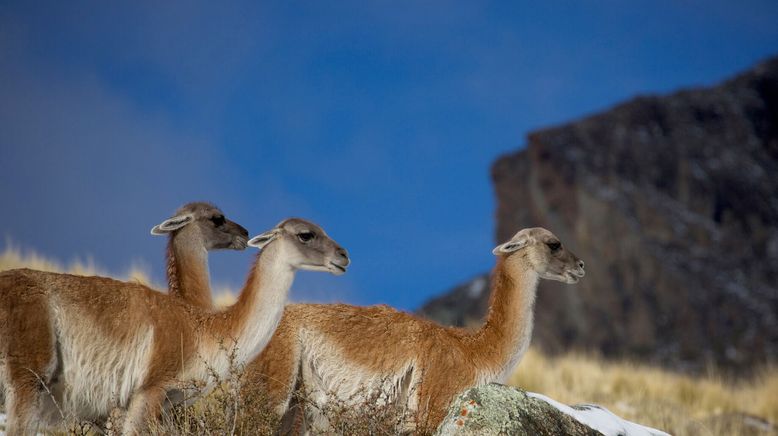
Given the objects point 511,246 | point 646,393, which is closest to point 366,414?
point 511,246

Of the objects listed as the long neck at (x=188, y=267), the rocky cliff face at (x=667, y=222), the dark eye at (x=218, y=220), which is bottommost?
the long neck at (x=188, y=267)

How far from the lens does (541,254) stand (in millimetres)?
7805

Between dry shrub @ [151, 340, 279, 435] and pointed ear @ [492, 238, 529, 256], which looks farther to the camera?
pointed ear @ [492, 238, 529, 256]

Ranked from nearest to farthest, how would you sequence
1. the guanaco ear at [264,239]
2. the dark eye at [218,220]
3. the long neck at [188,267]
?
the guanaco ear at [264,239] → the long neck at [188,267] → the dark eye at [218,220]

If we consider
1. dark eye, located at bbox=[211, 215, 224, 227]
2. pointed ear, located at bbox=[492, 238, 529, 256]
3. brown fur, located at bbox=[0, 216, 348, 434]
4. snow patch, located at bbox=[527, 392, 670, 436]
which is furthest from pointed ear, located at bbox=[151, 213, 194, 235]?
snow patch, located at bbox=[527, 392, 670, 436]

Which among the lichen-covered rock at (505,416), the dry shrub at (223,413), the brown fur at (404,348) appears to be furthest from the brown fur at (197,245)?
the lichen-covered rock at (505,416)

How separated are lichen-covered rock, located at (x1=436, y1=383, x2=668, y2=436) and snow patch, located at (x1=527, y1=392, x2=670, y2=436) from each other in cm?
23

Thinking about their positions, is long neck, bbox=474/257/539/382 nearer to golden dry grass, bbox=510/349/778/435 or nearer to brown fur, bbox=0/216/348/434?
brown fur, bbox=0/216/348/434

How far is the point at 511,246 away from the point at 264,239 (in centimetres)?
214

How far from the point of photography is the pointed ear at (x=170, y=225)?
766cm

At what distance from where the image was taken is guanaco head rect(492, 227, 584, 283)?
779cm

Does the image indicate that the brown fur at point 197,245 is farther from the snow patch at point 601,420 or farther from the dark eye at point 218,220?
the snow patch at point 601,420

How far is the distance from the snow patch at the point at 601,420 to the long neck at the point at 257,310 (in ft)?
6.33

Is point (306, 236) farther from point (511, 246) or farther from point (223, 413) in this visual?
point (511, 246)
